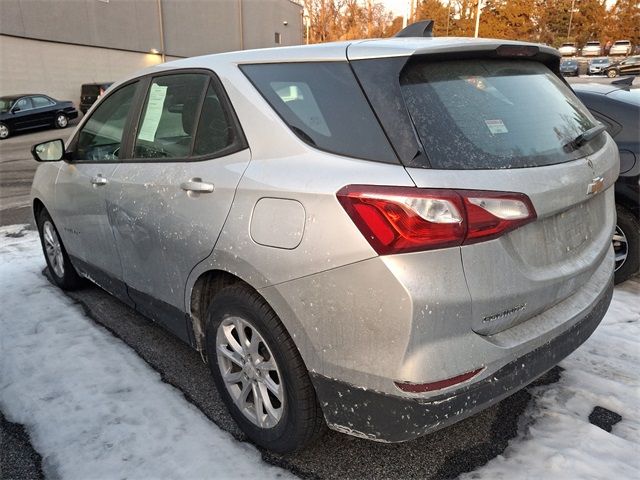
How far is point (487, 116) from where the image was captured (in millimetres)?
1992

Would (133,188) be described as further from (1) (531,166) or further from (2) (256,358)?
(1) (531,166)

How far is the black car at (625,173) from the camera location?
12.7 ft

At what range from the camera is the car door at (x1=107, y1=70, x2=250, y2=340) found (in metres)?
2.33

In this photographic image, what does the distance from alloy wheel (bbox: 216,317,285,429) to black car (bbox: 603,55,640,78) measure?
32273 mm

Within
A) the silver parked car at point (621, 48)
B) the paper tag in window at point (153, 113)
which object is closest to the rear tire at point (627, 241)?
the paper tag in window at point (153, 113)

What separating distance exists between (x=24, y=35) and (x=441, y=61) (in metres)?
25.7

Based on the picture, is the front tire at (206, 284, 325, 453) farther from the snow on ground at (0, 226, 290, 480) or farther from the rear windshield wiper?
the rear windshield wiper

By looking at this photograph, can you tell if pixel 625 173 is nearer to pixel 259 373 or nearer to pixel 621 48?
pixel 259 373

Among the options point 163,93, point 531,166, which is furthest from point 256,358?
point 163,93

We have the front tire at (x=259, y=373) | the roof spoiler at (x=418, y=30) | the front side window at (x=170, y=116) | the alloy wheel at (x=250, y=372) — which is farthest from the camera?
the front side window at (x=170, y=116)

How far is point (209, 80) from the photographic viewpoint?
255cm

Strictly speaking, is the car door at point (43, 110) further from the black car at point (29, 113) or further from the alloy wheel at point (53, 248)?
the alloy wheel at point (53, 248)

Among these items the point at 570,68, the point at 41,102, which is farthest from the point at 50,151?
the point at 570,68

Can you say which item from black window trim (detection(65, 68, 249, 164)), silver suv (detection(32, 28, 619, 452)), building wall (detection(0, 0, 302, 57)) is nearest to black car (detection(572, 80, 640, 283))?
silver suv (detection(32, 28, 619, 452))
